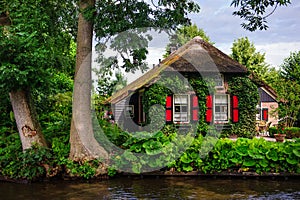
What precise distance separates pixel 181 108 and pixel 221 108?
6.88 feet

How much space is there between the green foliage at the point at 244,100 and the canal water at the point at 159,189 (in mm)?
9560

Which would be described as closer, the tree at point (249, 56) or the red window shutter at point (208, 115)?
the red window shutter at point (208, 115)

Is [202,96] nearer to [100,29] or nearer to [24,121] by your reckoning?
[100,29]

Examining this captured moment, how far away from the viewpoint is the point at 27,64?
32.8 feet

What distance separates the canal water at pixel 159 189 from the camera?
8836mm

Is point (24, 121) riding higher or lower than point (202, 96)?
lower

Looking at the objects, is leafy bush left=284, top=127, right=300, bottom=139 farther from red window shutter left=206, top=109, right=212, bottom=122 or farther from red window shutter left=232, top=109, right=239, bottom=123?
red window shutter left=206, top=109, right=212, bottom=122

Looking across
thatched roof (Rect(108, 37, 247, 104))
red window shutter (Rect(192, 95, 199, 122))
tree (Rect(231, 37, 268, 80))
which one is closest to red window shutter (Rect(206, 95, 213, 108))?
red window shutter (Rect(192, 95, 199, 122))

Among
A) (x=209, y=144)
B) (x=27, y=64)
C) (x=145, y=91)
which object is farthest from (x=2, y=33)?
(x=145, y=91)

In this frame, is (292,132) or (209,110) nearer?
(209,110)

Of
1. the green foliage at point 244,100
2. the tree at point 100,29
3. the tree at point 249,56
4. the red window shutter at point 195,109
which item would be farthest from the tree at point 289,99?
the tree at point 100,29

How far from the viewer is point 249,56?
34969mm

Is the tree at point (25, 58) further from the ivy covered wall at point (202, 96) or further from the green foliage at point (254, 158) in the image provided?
the ivy covered wall at point (202, 96)

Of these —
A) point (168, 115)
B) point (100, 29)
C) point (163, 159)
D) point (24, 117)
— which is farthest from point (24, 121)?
point (168, 115)
